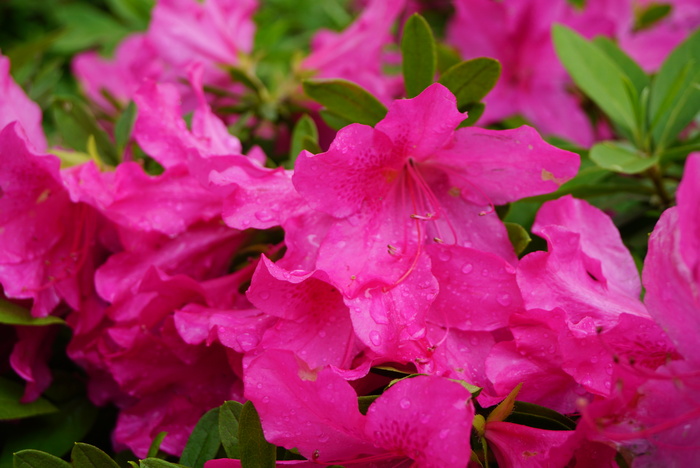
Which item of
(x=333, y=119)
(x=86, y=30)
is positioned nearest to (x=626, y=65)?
(x=333, y=119)

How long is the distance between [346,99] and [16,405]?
0.60m

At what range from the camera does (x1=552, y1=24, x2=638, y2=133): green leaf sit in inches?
40.9

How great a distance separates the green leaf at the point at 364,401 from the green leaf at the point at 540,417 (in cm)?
15

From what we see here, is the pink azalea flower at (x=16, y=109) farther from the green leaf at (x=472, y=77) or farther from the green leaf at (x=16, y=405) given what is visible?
the green leaf at (x=472, y=77)

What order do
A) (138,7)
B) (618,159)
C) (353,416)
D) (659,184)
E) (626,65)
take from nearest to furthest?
(353,416) < (618,159) < (659,184) < (626,65) < (138,7)

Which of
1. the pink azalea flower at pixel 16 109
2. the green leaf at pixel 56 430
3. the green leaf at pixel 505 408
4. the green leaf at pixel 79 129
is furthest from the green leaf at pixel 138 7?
the green leaf at pixel 505 408

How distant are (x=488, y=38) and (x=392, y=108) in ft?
2.76

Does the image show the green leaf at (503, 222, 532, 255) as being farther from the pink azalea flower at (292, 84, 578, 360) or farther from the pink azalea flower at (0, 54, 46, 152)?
the pink azalea flower at (0, 54, 46, 152)

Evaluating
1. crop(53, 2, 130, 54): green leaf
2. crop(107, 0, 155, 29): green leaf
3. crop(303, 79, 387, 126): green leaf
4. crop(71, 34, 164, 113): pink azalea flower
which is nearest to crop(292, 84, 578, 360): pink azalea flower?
crop(303, 79, 387, 126): green leaf

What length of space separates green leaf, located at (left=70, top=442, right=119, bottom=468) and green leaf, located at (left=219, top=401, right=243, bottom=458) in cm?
13

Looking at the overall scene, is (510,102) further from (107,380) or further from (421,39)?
(107,380)

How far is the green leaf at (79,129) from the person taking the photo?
1144 millimetres

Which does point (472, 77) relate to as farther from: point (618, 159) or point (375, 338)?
point (375, 338)

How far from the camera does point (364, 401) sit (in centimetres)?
65
